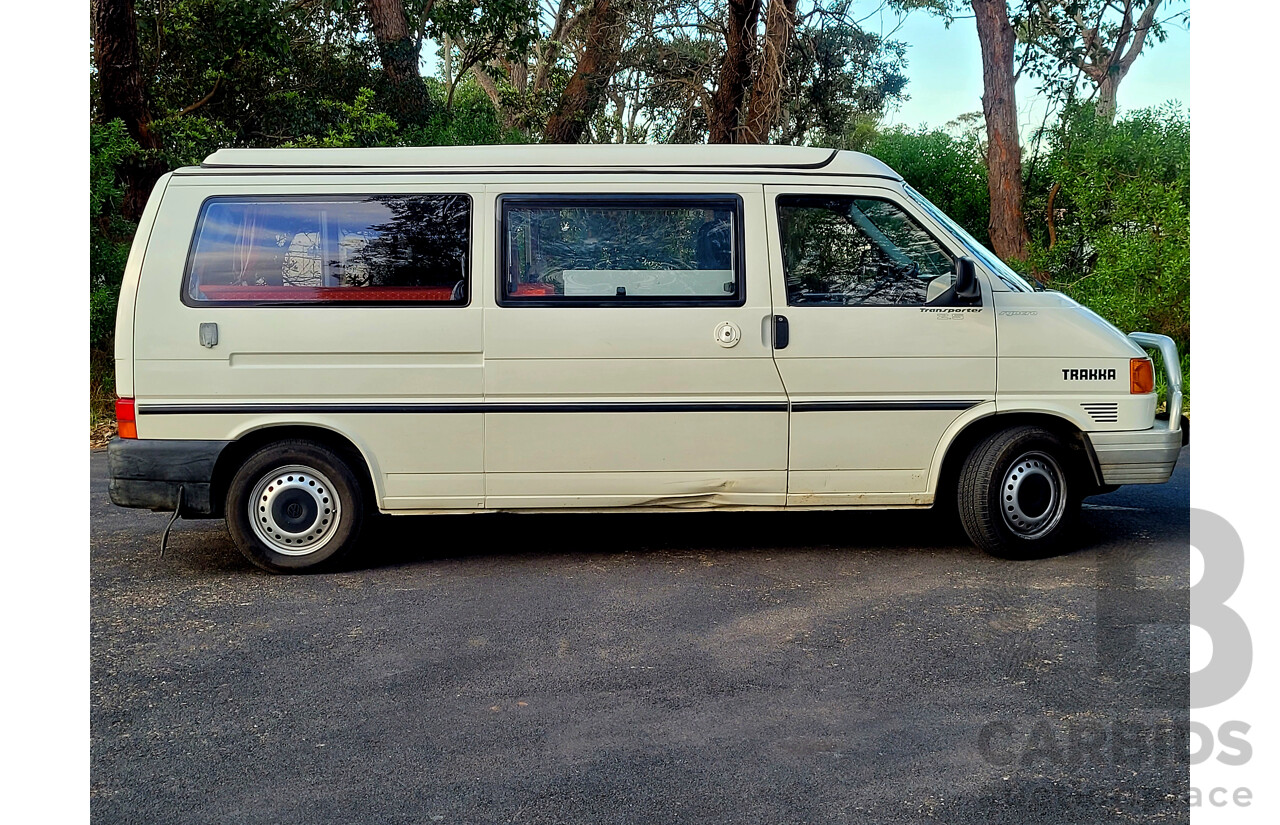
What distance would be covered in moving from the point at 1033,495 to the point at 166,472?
4.72m

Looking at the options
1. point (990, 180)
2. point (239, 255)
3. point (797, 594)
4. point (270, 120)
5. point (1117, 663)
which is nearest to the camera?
point (1117, 663)

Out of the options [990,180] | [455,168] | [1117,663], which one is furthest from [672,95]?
[1117,663]

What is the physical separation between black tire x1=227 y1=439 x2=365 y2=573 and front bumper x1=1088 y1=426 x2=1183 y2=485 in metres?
4.06

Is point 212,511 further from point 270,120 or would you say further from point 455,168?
point 270,120

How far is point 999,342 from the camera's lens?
650 centimetres

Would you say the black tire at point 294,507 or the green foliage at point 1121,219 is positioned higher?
the green foliage at point 1121,219

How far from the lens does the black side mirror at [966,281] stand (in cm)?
637

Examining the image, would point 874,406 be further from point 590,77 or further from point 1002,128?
point 590,77

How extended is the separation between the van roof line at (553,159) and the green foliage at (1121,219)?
720 centimetres

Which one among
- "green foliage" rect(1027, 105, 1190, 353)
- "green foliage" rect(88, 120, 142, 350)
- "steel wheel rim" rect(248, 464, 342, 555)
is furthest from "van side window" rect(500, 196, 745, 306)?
"green foliage" rect(88, 120, 142, 350)

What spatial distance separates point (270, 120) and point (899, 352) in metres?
14.0

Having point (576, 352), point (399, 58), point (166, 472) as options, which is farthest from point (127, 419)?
point (399, 58)

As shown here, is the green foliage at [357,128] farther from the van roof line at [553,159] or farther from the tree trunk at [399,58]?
the van roof line at [553,159]

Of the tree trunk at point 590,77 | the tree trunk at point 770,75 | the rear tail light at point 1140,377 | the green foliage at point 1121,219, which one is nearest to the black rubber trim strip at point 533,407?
the rear tail light at point 1140,377
